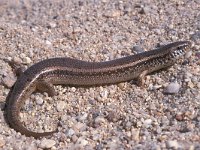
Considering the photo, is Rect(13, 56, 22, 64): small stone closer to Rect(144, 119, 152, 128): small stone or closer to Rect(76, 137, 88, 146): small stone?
Rect(76, 137, 88, 146): small stone

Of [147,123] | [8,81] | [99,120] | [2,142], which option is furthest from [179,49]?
[2,142]

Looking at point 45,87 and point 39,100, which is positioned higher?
point 45,87

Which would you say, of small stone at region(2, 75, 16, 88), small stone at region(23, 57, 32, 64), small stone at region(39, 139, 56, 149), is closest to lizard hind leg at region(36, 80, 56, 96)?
small stone at region(2, 75, 16, 88)

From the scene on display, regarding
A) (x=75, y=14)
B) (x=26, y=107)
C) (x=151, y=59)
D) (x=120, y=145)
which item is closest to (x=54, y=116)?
(x=26, y=107)

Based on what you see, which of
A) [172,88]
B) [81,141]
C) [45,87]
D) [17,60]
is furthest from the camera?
[17,60]

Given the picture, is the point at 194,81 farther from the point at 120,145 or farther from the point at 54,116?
the point at 54,116

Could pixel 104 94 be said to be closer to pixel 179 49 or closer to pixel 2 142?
pixel 179 49
